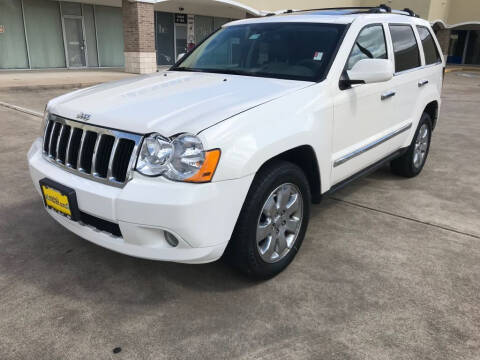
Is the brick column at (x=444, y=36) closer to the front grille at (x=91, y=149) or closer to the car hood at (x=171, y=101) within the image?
the car hood at (x=171, y=101)

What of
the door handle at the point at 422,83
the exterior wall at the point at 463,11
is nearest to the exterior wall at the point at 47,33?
the door handle at the point at 422,83

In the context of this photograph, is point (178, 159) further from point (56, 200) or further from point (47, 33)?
point (47, 33)

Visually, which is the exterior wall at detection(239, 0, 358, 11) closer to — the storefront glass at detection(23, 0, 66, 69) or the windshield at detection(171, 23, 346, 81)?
the storefront glass at detection(23, 0, 66, 69)

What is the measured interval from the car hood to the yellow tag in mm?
490

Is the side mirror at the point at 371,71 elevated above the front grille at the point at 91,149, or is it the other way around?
the side mirror at the point at 371,71

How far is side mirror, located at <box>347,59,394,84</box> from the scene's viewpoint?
10.0 ft

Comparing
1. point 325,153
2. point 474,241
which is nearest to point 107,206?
point 325,153

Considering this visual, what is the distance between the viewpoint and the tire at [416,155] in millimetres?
4812

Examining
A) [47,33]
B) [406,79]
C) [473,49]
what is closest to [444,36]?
[473,49]

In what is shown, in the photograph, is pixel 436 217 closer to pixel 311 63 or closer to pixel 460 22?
pixel 311 63

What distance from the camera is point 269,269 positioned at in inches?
110

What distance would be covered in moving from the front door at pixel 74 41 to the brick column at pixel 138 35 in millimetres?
2672

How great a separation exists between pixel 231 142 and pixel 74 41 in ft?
58.2

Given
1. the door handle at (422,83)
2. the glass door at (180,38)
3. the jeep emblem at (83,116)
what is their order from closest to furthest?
1. the jeep emblem at (83,116)
2. the door handle at (422,83)
3. the glass door at (180,38)
